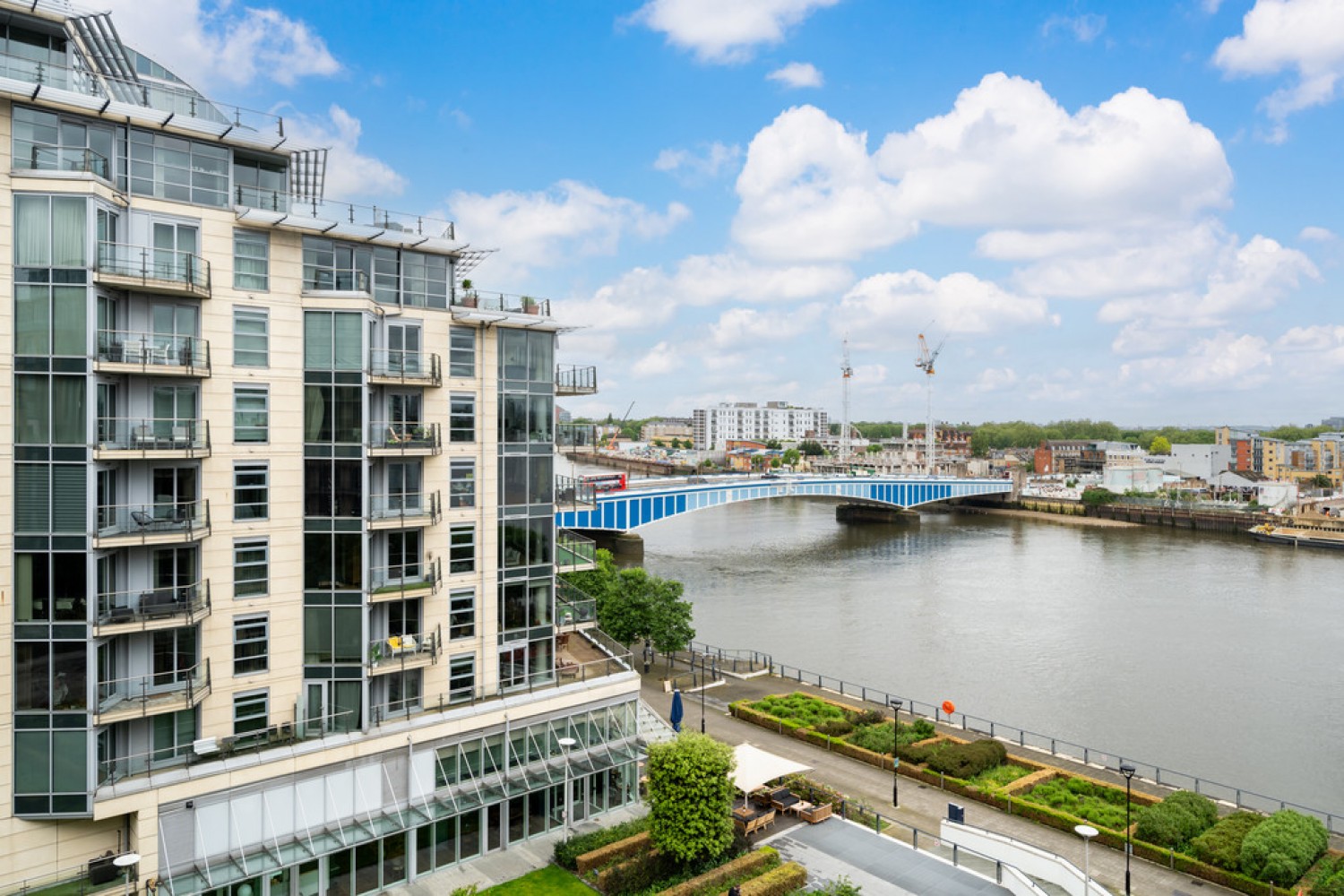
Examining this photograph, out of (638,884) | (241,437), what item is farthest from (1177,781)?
(241,437)

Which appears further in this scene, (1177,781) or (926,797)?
(1177,781)

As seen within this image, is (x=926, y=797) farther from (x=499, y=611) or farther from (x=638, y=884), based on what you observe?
(x=499, y=611)

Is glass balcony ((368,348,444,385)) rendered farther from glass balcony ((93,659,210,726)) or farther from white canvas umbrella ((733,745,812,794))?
white canvas umbrella ((733,745,812,794))

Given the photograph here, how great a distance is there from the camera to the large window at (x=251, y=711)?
1817 cm

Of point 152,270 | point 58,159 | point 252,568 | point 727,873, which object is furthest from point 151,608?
point 727,873

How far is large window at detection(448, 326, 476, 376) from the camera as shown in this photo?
21.1 metres

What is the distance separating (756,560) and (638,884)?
55.9 m

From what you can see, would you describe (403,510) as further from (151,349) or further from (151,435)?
(151,349)

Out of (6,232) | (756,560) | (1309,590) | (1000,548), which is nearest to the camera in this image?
(6,232)

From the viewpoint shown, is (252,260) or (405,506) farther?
(405,506)

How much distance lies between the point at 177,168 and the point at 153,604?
8.32 metres

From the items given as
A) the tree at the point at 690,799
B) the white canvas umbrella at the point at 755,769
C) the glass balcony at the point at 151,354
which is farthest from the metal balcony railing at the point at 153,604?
the white canvas umbrella at the point at 755,769

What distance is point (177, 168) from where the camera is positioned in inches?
683

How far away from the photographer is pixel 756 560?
74375mm
